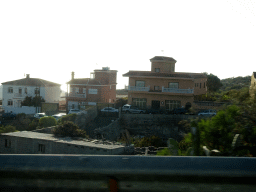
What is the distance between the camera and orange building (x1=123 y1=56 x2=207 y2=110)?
37.6 m

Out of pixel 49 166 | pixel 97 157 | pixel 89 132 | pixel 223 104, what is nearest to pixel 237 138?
pixel 223 104

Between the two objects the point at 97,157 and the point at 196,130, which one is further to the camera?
the point at 196,130

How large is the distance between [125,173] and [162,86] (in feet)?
122

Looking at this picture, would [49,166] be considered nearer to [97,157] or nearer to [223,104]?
[97,157]

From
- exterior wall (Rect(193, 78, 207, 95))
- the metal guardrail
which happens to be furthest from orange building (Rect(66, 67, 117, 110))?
the metal guardrail

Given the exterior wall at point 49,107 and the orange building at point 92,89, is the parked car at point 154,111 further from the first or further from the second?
the exterior wall at point 49,107

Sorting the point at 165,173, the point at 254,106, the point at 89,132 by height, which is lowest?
the point at 89,132

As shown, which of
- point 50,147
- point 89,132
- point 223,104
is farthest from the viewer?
point 89,132

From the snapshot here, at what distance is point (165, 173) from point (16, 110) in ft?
150

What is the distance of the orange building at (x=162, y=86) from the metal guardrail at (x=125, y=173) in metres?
35.7

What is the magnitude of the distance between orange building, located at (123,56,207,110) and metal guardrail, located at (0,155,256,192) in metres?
35.7

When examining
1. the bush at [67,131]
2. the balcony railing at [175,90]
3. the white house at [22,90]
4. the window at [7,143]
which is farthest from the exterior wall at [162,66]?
the window at [7,143]

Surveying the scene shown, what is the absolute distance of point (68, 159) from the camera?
1.92 metres

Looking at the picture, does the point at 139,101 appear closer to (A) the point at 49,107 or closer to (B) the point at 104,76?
(B) the point at 104,76
